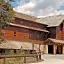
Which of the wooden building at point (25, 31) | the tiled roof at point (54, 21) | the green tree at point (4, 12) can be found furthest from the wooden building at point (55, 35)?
the green tree at point (4, 12)

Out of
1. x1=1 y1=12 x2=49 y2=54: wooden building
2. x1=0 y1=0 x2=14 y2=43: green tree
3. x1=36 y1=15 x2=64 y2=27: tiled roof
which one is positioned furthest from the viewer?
x1=36 y1=15 x2=64 y2=27: tiled roof

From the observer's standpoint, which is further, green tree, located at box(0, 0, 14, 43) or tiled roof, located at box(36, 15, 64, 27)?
tiled roof, located at box(36, 15, 64, 27)

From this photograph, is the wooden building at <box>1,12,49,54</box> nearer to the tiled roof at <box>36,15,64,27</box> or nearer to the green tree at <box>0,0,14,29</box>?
the tiled roof at <box>36,15,64,27</box>

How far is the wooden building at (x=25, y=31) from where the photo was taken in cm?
5006

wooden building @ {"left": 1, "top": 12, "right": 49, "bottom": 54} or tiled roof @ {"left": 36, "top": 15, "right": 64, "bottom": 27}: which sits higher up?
tiled roof @ {"left": 36, "top": 15, "right": 64, "bottom": 27}

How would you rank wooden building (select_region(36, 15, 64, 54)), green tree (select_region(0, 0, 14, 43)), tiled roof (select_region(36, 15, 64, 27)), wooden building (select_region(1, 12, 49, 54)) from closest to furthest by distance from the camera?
1. green tree (select_region(0, 0, 14, 43))
2. wooden building (select_region(1, 12, 49, 54))
3. wooden building (select_region(36, 15, 64, 54))
4. tiled roof (select_region(36, 15, 64, 27))

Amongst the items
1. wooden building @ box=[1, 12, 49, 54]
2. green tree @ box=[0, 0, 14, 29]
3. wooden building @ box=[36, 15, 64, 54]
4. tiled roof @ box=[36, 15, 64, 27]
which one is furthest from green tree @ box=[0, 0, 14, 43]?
tiled roof @ box=[36, 15, 64, 27]

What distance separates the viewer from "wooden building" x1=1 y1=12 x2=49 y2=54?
50062 millimetres

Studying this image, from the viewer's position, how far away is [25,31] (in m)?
54.8

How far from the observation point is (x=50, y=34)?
65.5 m

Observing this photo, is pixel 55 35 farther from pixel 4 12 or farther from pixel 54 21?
pixel 4 12

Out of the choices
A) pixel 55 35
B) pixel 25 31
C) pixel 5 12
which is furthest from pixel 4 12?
pixel 55 35

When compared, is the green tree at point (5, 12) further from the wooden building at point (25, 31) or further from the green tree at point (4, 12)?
the wooden building at point (25, 31)

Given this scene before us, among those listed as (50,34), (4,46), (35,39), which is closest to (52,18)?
(50,34)
